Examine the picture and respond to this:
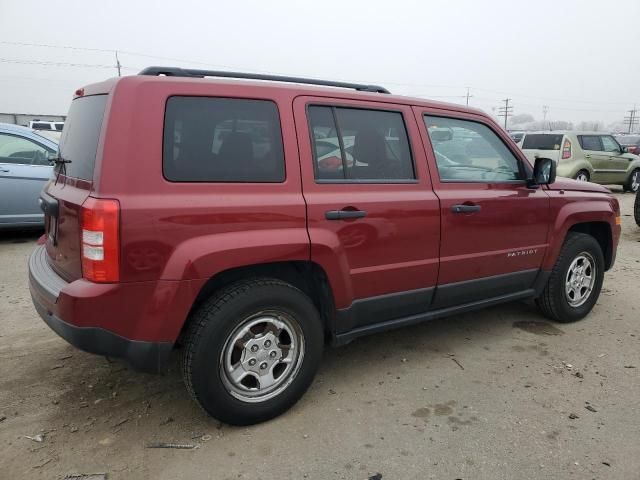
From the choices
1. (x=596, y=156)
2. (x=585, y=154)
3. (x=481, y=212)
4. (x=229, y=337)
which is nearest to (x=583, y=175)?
(x=585, y=154)

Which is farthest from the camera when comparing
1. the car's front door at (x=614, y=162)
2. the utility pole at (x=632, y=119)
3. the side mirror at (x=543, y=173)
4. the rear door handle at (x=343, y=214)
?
the utility pole at (x=632, y=119)

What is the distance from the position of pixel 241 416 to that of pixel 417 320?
4.35ft

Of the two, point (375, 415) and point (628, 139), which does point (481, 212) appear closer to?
point (375, 415)

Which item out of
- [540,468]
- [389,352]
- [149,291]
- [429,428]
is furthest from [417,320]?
[149,291]

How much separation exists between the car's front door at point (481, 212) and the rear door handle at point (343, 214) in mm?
663

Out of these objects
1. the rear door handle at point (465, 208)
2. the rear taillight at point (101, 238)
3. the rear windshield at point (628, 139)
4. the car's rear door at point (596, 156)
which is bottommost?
the rear taillight at point (101, 238)

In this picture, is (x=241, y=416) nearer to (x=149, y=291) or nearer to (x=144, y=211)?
(x=149, y=291)

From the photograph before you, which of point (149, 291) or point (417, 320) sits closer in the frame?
point (149, 291)

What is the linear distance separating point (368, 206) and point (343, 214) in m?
0.19

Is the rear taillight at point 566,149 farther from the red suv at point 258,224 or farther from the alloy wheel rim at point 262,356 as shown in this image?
the alloy wheel rim at point 262,356

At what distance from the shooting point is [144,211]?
2.27m

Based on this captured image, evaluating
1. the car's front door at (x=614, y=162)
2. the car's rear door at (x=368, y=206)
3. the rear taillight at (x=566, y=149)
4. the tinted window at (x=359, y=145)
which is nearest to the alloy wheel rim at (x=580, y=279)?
the car's rear door at (x=368, y=206)

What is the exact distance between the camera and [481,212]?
11.3 feet

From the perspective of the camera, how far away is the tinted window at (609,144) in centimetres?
1325
